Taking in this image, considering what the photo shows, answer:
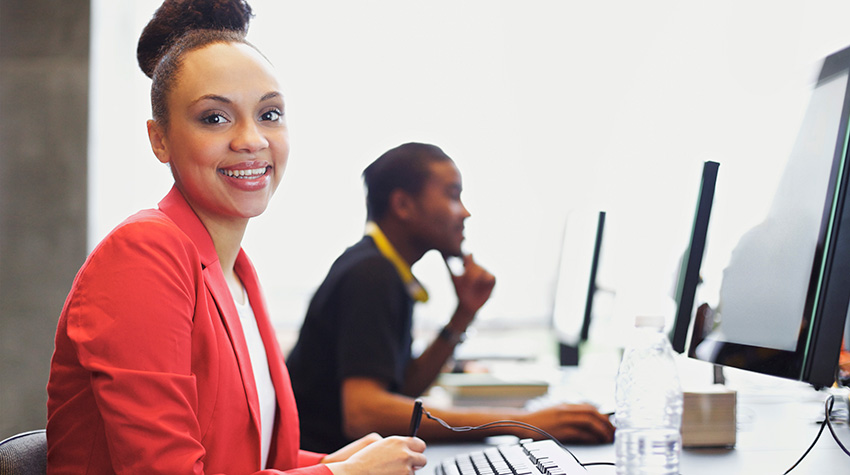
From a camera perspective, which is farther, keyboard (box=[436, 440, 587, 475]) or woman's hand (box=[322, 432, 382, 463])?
woman's hand (box=[322, 432, 382, 463])

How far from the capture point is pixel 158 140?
1.01 m

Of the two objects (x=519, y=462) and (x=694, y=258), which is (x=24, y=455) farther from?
(x=694, y=258)

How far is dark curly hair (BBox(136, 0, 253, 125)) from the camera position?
0.99m

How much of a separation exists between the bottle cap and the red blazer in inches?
17.9

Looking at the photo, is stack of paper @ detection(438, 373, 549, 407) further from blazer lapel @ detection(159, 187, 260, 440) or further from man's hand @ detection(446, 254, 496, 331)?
blazer lapel @ detection(159, 187, 260, 440)

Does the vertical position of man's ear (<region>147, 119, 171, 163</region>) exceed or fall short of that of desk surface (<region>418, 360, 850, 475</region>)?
it exceeds it

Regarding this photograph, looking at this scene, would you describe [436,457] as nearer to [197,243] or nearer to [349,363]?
[349,363]

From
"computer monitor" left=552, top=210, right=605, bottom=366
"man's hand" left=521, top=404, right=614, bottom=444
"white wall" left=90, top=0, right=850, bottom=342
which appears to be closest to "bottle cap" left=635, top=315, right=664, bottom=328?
"man's hand" left=521, top=404, right=614, bottom=444

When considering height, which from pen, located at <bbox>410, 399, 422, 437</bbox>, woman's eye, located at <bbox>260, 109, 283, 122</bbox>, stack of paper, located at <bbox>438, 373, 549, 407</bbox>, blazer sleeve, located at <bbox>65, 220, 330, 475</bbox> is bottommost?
stack of paper, located at <bbox>438, 373, 549, 407</bbox>

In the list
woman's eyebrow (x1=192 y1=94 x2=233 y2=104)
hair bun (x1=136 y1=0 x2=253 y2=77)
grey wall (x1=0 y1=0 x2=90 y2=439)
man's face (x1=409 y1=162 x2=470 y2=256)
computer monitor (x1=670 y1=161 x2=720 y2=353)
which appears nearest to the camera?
woman's eyebrow (x1=192 y1=94 x2=233 y2=104)

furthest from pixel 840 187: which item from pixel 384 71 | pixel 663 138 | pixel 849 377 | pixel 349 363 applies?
pixel 384 71

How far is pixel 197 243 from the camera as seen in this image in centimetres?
A: 96

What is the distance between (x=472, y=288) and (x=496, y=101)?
1.58 m

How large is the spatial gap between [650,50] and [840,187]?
104 inches
